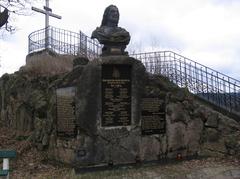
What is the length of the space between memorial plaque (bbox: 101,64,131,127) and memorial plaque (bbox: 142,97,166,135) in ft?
1.75

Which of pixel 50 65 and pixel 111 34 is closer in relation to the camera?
pixel 111 34

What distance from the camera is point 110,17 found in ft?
38.4

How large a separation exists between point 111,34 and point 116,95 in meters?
1.70

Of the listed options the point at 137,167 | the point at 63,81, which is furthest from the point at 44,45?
the point at 137,167

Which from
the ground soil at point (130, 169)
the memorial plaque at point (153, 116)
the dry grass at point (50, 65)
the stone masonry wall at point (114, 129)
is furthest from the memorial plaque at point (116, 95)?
the dry grass at point (50, 65)

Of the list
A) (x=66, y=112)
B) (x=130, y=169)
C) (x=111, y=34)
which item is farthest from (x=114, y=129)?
(x=111, y=34)

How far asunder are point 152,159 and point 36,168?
3.01m

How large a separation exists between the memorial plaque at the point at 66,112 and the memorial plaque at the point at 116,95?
29.7 inches

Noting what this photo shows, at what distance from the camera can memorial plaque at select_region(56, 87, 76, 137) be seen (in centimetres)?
1058

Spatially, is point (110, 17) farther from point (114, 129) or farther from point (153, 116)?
point (114, 129)

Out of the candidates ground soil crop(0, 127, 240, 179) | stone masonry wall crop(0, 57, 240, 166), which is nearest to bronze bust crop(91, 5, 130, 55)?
stone masonry wall crop(0, 57, 240, 166)

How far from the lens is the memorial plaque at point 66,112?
1058cm

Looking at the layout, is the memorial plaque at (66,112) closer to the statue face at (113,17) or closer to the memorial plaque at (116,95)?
the memorial plaque at (116,95)

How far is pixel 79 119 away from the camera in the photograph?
10391mm
